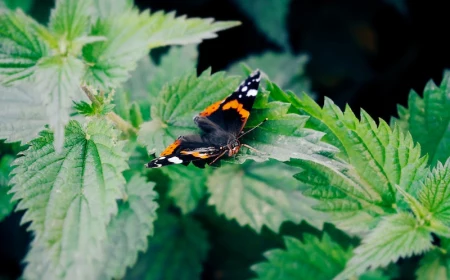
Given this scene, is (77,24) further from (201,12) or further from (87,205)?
(201,12)

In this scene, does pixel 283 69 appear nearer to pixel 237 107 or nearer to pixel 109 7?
pixel 109 7

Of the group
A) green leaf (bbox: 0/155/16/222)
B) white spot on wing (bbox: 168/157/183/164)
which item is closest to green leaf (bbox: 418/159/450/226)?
white spot on wing (bbox: 168/157/183/164)

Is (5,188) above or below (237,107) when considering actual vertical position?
above

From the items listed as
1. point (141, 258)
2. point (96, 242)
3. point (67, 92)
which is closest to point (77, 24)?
point (67, 92)

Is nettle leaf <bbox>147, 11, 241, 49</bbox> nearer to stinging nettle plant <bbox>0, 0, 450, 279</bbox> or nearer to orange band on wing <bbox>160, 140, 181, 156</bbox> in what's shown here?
stinging nettle plant <bbox>0, 0, 450, 279</bbox>

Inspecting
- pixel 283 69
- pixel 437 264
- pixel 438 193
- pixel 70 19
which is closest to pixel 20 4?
pixel 70 19

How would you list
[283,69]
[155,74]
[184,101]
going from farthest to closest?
[283,69] → [155,74] → [184,101]
